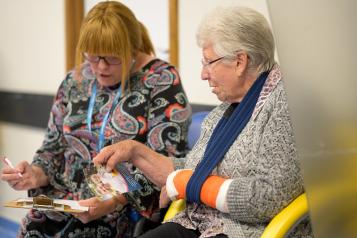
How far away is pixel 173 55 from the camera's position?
3.19 metres

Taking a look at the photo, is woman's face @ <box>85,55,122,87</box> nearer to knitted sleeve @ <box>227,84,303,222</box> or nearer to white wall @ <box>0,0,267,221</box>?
knitted sleeve @ <box>227,84,303,222</box>

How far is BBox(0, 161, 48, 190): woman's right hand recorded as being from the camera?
2254 millimetres

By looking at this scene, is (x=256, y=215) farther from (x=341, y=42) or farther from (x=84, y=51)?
(x=84, y=51)

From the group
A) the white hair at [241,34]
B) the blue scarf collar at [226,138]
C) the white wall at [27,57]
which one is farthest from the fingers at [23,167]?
the white wall at [27,57]

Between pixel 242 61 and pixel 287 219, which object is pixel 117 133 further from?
pixel 287 219

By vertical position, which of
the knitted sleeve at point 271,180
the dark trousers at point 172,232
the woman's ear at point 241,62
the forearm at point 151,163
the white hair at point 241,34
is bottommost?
the dark trousers at point 172,232

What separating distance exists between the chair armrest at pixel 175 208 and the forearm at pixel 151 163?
0.30 ft

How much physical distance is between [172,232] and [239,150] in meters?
0.37

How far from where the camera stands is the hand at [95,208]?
2.00m

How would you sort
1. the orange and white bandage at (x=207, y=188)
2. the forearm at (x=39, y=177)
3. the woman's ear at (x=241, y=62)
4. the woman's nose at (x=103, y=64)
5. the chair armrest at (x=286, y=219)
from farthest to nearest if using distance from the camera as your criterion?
the forearm at (x=39, y=177), the woman's nose at (x=103, y=64), the woman's ear at (x=241, y=62), the orange and white bandage at (x=207, y=188), the chair armrest at (x=286, y=219)

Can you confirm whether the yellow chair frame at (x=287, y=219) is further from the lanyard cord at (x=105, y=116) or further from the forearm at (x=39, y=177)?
the forearm at (x=39, y=177)

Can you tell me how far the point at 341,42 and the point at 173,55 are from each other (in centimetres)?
221

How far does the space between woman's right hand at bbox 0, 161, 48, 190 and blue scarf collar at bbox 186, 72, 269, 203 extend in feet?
2.72

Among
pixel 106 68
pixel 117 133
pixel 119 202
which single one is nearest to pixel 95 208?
pixel 119 202
